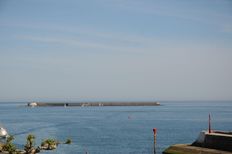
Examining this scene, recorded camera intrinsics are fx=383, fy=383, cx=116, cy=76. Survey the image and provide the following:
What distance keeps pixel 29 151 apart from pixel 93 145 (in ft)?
112

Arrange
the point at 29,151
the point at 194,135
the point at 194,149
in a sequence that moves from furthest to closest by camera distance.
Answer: the point at 194,135
the point at 194,149
the point at 29,151

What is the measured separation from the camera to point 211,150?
3781 centimetres

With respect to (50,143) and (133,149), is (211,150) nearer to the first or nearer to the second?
(50,143)

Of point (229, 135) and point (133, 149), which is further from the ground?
point (229, 135)

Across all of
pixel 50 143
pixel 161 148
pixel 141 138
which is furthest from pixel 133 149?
pixel 50 143

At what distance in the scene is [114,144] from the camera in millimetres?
66875

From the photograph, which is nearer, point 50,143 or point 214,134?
point 50,143

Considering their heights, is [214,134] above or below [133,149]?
above

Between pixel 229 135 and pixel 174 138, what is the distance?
37.3 m

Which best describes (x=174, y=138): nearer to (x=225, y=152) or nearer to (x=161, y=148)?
(x=161, y=148)

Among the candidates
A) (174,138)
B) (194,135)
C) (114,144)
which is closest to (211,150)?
(114,144)

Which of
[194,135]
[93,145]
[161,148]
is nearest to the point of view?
[161,148]

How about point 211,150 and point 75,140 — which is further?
point 75,140

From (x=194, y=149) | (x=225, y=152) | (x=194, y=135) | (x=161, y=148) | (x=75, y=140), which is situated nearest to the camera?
(x=225, y=152)
